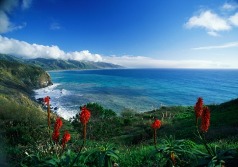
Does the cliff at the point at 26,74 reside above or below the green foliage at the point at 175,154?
below

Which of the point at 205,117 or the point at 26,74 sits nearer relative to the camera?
the point at 205,117

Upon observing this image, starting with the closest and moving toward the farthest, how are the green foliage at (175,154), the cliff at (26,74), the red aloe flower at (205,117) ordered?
the red aloe flower at (205,117) → the green foliage at (175,154) → the cliff at (26,74)

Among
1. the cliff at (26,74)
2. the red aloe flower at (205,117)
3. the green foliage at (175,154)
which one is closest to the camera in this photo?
the red aloe flower at (205,117)

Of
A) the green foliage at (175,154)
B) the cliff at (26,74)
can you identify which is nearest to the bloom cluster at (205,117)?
the green foliage at (175,154)

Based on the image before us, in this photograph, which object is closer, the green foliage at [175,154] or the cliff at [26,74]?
the green foliage at [175,154]

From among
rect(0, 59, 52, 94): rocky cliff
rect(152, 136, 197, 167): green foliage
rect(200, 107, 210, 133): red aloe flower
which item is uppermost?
rect(200, 107, 210, 133): red aloe flower

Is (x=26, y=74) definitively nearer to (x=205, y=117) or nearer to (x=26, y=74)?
(x=26, y=74)

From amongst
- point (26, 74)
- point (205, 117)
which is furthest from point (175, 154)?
point (26, 74)

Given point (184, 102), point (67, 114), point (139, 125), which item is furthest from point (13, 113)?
point (184, 102)

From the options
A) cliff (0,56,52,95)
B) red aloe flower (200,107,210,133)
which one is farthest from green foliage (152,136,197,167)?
cliff (0,56,52,95)

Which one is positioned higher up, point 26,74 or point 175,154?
point 175,154

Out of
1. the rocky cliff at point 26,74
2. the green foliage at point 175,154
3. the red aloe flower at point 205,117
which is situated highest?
the red aloe flower at point 205,117

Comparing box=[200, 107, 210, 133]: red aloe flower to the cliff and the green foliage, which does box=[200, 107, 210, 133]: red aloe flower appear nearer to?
the green foliage

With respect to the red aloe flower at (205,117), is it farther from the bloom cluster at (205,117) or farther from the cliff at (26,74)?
the cliff at (26,74)
